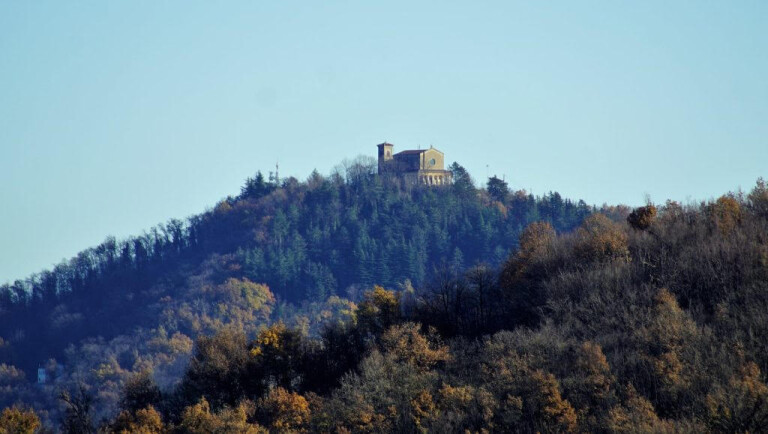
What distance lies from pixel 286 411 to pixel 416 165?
275 ft

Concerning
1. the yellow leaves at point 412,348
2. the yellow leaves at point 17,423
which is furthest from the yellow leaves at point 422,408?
the yellow leaves at point 17,423

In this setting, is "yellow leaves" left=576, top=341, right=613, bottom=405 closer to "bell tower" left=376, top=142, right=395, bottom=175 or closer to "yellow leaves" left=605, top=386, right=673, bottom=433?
"yellow leaves" left=605, top=386, right=673, bottom=433

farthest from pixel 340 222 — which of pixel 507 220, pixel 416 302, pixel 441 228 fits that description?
pixel 416 302

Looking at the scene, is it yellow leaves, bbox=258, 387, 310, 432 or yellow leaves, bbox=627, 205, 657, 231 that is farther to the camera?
yellow leaves, bbox=627, 205, 657, 231

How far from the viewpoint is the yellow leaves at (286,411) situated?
127 ft

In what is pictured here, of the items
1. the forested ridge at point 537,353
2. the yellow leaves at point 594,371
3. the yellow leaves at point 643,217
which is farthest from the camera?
the yellow leaves at point 643,217

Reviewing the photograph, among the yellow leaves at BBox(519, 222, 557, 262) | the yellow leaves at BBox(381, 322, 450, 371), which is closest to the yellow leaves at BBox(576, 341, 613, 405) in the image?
the yellow leaves at BBox(381, 322, 450, 371)

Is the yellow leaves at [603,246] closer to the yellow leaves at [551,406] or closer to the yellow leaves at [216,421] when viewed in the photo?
the yellow leaves at [551,406]

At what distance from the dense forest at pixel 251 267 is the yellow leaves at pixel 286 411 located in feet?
169

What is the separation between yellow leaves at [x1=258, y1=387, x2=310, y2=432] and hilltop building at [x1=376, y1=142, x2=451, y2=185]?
81101 millimetres

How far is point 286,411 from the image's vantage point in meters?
39.6

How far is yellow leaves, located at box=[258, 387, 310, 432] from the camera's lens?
38.8m

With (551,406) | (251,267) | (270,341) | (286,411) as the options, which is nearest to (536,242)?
(270,341)

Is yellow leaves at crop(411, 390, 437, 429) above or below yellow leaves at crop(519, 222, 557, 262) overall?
below
